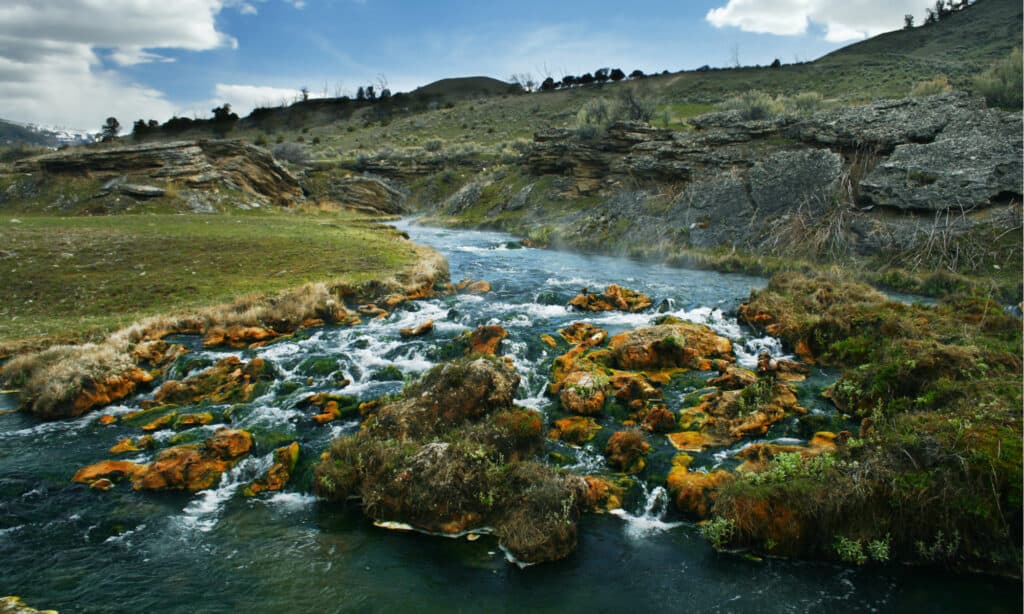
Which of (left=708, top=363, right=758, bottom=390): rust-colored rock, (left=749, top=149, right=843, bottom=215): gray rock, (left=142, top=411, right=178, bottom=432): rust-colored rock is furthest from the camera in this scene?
(left=749, top=149, right=843, bottom=215): gray rock

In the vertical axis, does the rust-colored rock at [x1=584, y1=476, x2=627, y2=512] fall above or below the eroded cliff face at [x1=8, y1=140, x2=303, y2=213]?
below

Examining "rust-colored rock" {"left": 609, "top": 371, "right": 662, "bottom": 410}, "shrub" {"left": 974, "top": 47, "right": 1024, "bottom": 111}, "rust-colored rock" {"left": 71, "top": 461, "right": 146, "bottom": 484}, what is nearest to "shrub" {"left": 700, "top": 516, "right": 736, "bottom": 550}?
"rust-colored rock" {"left": 609, "top": 371, "right": 662, "bottom": 410}

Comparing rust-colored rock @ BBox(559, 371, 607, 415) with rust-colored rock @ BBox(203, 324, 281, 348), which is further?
rust-colored rock @ BBox(203, 324, 281, 348)

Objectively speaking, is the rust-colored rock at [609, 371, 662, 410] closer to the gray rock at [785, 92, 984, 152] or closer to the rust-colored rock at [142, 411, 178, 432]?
the rust-colored rock at [142, 411, 178, 432]

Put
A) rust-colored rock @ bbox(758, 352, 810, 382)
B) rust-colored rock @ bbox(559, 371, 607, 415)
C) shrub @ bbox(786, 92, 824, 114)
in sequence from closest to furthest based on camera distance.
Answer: rust-colored rock @ bbox(559, 371, 607, 415) < rust-colored rock @ bbox(758, 352, 810, 382) < shrub @ bbox(786, 92, 824, 114)

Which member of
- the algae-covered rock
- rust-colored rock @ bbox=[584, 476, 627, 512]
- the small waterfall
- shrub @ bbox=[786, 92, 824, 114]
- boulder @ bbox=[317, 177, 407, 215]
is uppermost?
shrub @ bbox=[786, 92, 824, 114]

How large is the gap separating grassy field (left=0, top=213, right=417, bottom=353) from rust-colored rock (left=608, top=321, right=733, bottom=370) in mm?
11951

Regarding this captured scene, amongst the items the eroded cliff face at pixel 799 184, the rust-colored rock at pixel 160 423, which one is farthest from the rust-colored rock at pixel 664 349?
the eroded cliff face at pixel 799 184

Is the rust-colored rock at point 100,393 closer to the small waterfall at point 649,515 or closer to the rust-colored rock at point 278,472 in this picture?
the rust-colored rock at point 278,472

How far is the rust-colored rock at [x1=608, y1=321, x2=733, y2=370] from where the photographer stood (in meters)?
12.8

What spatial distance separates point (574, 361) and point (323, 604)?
782cm

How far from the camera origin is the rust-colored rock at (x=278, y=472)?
8.67m

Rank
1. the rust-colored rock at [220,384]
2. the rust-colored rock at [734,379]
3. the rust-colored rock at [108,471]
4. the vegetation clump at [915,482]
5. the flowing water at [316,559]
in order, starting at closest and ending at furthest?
the flowing water at [316,559], the vegetation clump at [915,482], the rust-colored rock at [108,471], the rust-colored rock at [734,379], the rust-colored rock at [220,384]

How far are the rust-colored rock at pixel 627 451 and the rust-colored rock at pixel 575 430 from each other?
0.54 metres
